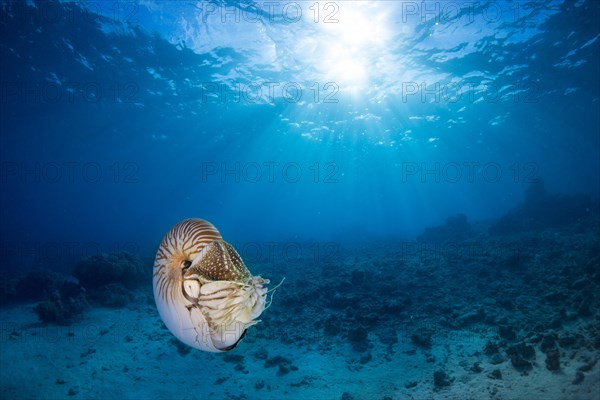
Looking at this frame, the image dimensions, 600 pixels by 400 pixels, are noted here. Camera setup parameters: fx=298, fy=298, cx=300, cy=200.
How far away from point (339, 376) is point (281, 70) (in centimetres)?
1592

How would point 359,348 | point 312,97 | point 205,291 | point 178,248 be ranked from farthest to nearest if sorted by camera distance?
point 312,97
point 359,348
point 178,248
point 205,291

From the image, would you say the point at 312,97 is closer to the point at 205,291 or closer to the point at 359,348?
the point at 359,348

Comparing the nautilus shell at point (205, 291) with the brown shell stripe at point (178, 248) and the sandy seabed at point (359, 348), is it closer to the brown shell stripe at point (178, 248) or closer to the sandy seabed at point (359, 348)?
the brown shell stripe at point (178, 248)

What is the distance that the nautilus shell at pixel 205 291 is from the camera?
1.57m

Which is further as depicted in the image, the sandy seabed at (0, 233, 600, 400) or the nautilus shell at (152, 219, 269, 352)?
the sandy seabed at (0, 233, 600, 400)

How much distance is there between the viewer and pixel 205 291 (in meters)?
1.57

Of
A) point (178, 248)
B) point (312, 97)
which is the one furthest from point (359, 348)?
point (312, 97)

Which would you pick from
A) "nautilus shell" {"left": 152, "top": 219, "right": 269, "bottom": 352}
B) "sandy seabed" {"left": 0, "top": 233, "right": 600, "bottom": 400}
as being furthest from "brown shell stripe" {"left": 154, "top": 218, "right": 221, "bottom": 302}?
"sandy seabed" {"left": 0, "top": 233, "right": 600, "bottom": 400}

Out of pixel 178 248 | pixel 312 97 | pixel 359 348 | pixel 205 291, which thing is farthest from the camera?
pixel 312 97

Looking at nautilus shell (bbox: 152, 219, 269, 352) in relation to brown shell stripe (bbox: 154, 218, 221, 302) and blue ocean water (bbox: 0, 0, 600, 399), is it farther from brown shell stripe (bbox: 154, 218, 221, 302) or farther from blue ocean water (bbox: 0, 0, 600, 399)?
blue ocean water (bbox: 0, 0, 600, 399)

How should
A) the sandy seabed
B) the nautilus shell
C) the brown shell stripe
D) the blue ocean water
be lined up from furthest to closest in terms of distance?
the blue ocean water → the sandy seabed → the brown shell stripe → the nautilus shell

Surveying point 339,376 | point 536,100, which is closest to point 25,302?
point 339,376

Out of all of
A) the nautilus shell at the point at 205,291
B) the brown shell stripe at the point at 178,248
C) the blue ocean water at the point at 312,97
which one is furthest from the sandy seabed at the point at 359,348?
the brown shell stripe at the point at 178,248

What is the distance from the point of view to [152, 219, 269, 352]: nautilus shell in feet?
5.15
